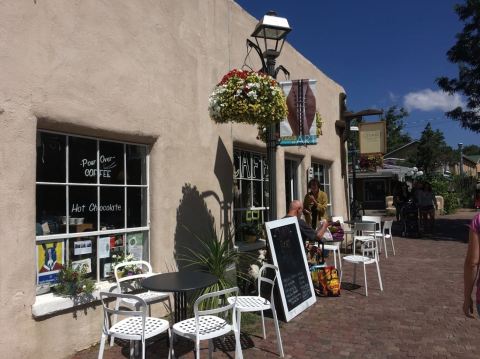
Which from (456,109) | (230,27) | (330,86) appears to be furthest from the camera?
(456,109)

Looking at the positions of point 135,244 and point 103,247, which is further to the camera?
point 135,244

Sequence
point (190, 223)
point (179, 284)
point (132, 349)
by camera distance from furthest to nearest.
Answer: point (190, 223) → point (179, 284) → point (132, 349)

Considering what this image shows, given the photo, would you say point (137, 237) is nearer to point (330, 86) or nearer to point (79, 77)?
point (79, 77)

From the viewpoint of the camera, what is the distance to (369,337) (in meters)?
4.72

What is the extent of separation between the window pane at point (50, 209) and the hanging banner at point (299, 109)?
10.1 feet

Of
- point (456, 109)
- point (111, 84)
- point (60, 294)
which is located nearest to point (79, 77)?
point (111, 84)

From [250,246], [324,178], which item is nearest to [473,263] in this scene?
[250,246]

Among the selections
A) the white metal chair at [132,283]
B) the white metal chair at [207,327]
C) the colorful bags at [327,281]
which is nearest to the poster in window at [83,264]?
the white metal chair at [132,283]

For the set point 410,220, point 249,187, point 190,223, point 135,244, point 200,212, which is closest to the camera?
point 135,244

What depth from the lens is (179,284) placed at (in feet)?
12.7

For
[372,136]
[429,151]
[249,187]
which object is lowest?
[249,187]

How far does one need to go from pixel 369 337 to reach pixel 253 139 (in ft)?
12.7

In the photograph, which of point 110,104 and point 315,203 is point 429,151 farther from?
point 110,104

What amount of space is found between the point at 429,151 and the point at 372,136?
2808cm
